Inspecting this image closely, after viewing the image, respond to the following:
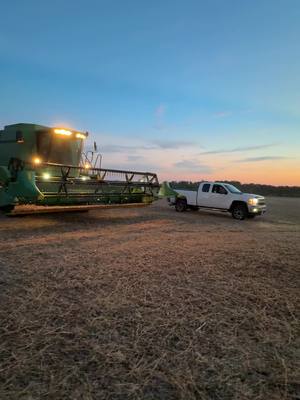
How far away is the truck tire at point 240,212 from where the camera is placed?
53.0ft

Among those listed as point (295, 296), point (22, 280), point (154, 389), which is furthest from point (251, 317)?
point (22, 280)

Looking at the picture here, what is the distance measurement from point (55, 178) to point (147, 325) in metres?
8.54

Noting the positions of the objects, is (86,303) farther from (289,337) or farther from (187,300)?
(289,337)

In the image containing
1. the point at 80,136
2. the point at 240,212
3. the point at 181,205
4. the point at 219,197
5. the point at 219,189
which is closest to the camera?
the point at 80,136

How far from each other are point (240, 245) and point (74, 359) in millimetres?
6105

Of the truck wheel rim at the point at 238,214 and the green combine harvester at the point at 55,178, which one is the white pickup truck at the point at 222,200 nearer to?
the truck wheel rim at the point at 238,214

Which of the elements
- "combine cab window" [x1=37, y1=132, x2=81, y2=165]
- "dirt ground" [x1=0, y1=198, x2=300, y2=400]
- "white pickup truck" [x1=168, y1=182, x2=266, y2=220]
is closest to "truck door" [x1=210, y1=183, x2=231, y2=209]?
"white pickup truck" [x1=168, y1=182, x2=266, y2=220]

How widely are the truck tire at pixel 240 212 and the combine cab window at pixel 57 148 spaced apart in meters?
8.60

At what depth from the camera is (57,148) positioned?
496 inches

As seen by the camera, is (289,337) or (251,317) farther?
(251,317)

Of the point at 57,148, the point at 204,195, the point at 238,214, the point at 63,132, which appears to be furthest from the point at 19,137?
the point at 238,214

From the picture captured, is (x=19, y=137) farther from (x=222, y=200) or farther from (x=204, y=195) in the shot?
(x=222, y=200)

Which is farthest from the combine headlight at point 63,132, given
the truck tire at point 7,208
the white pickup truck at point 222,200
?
the white pickup truck at point 222,200

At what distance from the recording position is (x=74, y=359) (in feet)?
8.84
